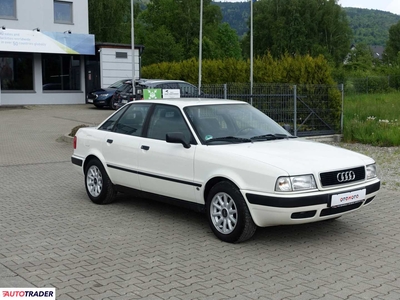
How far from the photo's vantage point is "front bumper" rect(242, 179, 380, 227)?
5.90m

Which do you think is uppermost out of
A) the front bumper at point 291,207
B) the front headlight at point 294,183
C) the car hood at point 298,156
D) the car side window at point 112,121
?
the car side window at point 112,121

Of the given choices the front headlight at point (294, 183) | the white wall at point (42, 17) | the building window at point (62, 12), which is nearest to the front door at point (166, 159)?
the front headlight at point (294, 183)

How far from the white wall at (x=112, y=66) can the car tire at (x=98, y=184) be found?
25.2 meters

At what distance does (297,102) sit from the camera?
55.0 ft

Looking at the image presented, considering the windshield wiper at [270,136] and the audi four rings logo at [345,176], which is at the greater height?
the windshield wiper at [270,136]

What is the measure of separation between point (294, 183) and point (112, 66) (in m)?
28.8

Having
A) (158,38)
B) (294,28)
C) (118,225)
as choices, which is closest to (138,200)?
(118,225)

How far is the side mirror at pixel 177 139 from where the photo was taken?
685 centimetres

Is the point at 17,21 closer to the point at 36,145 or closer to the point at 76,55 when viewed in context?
the point at 76,55

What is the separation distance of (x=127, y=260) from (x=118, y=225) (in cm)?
155

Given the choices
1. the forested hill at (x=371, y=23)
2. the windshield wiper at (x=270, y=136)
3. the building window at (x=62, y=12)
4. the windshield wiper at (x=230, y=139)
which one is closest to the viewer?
the windshield wiper at (x=230, y=139)

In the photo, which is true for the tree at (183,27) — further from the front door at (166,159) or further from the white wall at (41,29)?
the front door at (166,159)

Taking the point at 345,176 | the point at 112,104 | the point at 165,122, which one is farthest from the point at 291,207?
the point at 112,104

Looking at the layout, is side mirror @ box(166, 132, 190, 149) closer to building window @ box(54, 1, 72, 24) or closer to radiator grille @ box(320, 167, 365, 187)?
radiator grille @ box(320, 167, 365, 187)
